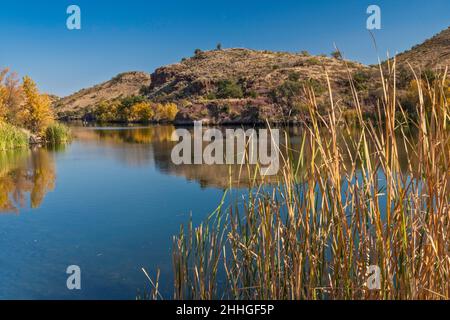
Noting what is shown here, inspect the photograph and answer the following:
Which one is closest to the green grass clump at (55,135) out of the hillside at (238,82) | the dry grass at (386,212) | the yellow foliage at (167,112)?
the hillside at (238,82)

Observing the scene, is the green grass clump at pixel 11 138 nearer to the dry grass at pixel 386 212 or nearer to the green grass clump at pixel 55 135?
the green grass clump at pixel 55 135

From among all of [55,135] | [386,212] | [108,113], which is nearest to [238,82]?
[108,113]

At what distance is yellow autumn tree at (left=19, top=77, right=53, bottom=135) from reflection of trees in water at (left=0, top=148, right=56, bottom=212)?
394 cm

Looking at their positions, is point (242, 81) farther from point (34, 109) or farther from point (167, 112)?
point (34, 109)

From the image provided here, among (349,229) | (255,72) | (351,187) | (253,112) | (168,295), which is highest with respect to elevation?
(255,72)

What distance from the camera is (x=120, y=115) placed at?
39.1 metres

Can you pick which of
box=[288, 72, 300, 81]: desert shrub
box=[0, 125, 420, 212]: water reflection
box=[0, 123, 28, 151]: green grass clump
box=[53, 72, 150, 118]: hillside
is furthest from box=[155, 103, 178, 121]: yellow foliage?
box=[53, 72, 150, 118]: hillside

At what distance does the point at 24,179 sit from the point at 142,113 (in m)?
27.7

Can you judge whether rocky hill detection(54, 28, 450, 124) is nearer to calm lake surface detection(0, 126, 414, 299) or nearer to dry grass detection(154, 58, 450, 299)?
calm lake surface detection(0, 126, 414, 299)

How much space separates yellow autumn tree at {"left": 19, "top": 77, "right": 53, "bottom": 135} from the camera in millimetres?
15984

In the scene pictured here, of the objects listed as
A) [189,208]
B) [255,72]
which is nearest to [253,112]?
[255,72]

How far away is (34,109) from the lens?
16047mm

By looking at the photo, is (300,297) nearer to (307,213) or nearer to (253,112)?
(307,213)
